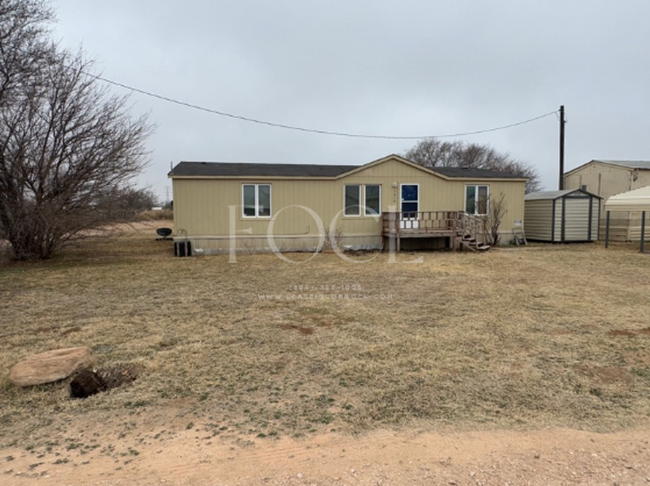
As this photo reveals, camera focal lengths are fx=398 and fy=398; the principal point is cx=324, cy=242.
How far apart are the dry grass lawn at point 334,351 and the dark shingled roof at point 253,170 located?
5.43 meters

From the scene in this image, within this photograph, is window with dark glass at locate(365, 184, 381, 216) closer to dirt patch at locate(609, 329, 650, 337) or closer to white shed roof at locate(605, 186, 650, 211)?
white shed roof at locate(605, 186, 650, 211)

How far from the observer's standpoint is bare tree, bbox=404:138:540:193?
4191 cm

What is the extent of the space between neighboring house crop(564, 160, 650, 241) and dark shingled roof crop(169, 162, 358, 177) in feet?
39.9

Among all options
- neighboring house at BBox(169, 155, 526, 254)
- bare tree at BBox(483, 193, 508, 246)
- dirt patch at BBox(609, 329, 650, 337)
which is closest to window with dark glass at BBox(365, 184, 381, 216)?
neighboring house at BBox(169, 155, 526, 254)

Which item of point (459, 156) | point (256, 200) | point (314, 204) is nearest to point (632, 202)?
point (314, 204)

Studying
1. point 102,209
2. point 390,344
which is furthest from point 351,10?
point 390,344

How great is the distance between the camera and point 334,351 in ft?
13.9

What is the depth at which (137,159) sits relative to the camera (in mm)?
12609

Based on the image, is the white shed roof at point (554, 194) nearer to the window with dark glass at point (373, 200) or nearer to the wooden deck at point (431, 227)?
the wooden deck at point (431, 227)

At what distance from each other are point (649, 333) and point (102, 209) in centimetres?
1304

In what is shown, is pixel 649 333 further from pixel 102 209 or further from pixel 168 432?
pixel 102 209

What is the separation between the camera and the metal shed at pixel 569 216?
642 inches

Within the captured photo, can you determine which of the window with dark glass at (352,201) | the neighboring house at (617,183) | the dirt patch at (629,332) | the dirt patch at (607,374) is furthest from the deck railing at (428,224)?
the dirt patch at (607,374)

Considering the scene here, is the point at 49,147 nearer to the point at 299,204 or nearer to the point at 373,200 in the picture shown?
the point at 299,204
